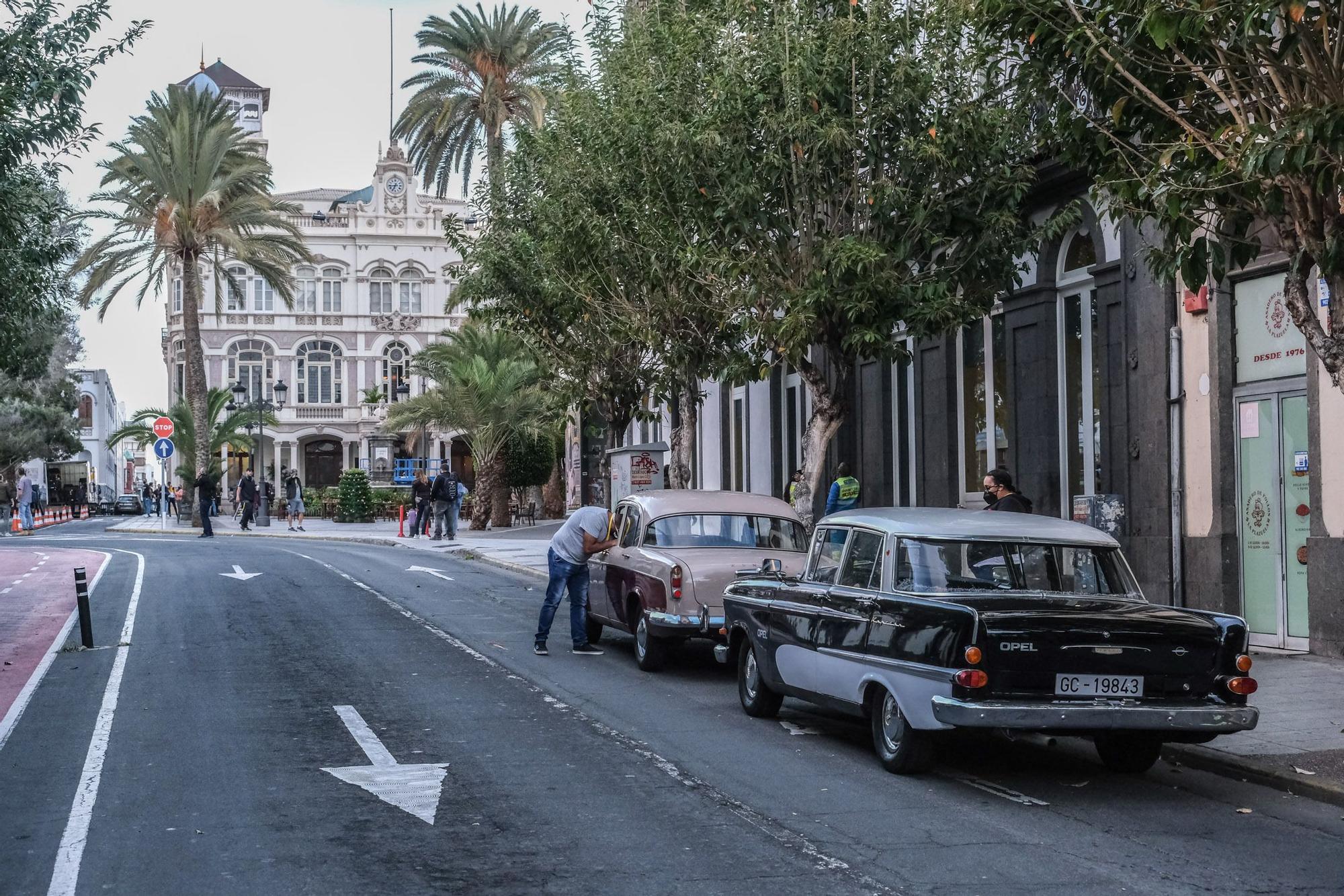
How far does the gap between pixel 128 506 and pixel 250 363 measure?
415 inches

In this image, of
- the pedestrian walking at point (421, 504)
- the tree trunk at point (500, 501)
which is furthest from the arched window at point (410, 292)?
the pedestrian walking at point (421, 504)

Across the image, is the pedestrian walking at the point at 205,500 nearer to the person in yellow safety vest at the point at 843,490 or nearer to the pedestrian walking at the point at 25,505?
the pedestrian walking at the point at 25,505

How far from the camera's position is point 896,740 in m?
8.64

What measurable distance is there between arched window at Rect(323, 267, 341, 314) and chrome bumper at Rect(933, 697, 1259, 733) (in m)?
74.4

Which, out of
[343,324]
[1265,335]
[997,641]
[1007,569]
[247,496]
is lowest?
[997,641]

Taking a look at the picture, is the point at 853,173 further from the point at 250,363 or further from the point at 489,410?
the point at 250,363

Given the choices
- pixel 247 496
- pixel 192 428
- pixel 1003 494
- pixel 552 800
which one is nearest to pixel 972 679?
pixel 552 800

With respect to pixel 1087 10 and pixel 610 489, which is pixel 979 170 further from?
pixel 610 489

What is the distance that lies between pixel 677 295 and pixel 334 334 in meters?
61.7

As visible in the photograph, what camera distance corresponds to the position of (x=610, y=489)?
27.8 metres

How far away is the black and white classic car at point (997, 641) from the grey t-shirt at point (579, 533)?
454 cm

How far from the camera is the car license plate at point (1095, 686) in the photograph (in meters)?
7.90

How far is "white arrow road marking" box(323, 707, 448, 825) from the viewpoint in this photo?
7808 mm

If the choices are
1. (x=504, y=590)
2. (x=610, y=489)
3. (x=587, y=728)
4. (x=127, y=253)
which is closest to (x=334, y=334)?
(x=127, y=253)
